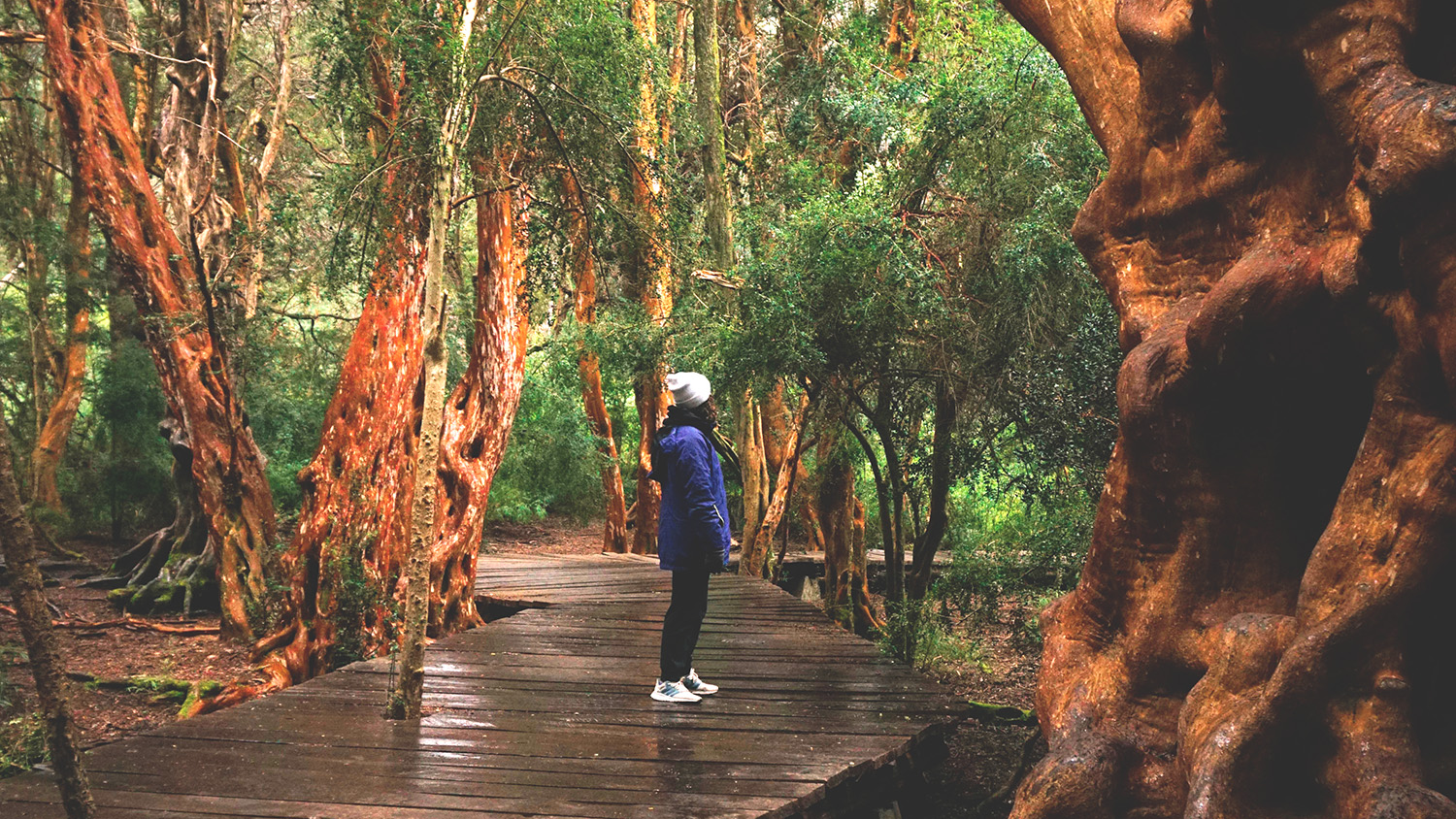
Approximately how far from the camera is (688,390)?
5.39 m

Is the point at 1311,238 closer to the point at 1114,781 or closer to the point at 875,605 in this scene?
the point at 1114,781

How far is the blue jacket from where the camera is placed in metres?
5.19

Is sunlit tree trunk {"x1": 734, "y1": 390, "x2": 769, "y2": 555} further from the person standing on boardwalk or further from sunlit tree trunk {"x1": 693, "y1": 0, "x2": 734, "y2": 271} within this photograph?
the person standing on boardwalk

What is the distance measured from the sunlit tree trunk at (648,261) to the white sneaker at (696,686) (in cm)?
339

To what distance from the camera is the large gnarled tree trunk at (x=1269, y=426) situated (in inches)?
111

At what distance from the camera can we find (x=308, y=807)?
12.8 ft

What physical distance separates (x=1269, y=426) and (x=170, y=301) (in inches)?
375

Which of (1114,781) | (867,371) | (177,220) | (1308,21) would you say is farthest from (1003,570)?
(177,220)

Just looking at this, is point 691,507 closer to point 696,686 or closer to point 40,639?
→ point 696,686

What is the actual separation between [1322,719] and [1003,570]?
481cm

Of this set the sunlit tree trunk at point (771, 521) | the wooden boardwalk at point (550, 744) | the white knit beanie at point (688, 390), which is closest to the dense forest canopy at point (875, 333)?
the sunlit tree trunk at point (771, 521)

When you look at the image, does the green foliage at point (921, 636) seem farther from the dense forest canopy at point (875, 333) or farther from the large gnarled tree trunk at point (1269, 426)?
the large gnarled tree trunk at point (1269, 426)

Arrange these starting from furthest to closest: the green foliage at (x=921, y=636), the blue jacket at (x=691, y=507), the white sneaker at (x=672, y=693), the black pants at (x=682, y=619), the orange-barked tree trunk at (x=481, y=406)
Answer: the green foliage at (x=921, y=636) < the orange-barked tree trunk at (x=481, y=406) < the white sneaker at (x=672, y=693) < the black pants at (x=682, y=619) < the blue jacket at (x=691, y=507)

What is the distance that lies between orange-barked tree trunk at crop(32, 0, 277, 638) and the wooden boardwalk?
407 cm
